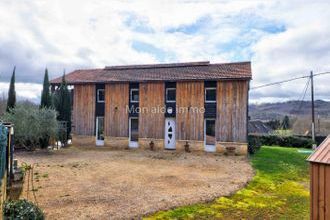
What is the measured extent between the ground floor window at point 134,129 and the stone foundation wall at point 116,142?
546 mm

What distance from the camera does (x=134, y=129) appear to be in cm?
2166

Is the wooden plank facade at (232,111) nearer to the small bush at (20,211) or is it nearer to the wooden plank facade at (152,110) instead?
the wooden plank facade at (152,110)

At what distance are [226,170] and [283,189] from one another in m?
3.33

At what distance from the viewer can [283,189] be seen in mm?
10734

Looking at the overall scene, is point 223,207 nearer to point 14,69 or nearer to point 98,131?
point 98,131

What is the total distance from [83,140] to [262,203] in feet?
56.0

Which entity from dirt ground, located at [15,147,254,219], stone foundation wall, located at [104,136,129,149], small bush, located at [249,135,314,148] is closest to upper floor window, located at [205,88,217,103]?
dirt ground, located at [15,147,254,219]

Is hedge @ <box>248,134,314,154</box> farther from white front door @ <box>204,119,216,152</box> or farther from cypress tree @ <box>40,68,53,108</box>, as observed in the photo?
cypress tree @ <box>40,68,53,108</box>

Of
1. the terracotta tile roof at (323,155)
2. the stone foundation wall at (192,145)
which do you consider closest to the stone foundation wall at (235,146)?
the stone foundation wall at (192,145)

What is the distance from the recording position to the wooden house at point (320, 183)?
5.84 meters

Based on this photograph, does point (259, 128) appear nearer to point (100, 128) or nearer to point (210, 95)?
point (210, 95)

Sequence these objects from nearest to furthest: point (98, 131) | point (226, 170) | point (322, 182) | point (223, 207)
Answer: point (322, 182)
point (223, 207)
point (226, 170)
point (98, 131)

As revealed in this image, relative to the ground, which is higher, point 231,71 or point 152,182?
point 231,71

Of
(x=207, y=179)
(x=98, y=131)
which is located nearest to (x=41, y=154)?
(x=98, y=131)
